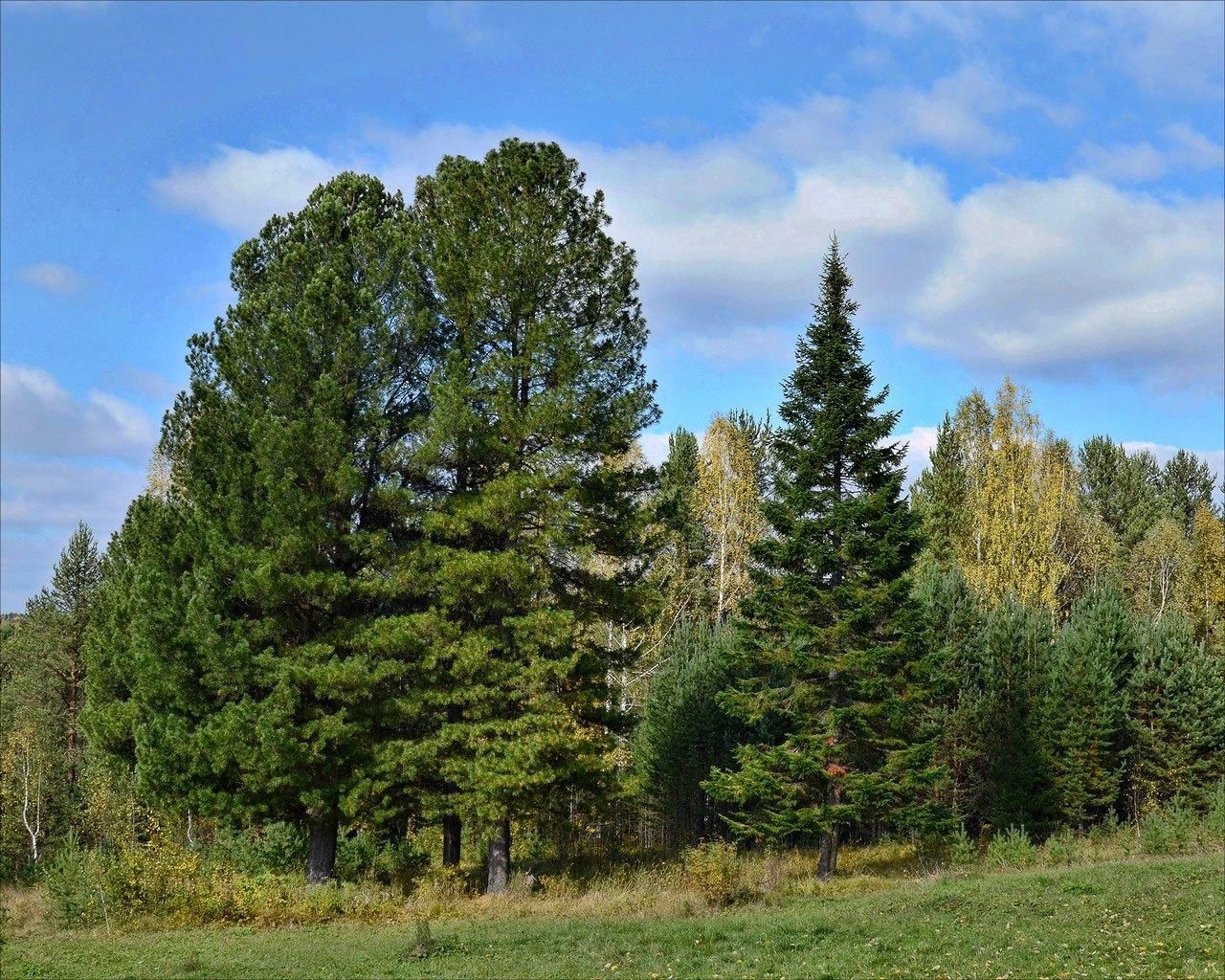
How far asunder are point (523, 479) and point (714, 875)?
346 inches

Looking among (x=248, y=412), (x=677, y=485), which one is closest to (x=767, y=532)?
(x=677, y=485)

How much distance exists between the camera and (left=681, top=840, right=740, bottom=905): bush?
19.9 meters

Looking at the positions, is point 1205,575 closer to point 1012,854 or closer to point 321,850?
point 1012,854

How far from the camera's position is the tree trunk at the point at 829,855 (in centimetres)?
2370

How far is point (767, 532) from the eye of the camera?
4400 cm

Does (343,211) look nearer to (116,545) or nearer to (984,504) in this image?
(116,545)

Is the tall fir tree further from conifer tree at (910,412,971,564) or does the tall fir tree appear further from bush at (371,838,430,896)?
conifer tree at (910,412,971,564)

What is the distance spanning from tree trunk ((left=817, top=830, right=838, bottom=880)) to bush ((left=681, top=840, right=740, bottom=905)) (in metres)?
3.25

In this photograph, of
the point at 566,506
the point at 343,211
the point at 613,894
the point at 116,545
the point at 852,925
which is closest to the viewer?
the point at 852,925

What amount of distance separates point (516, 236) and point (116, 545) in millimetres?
16648

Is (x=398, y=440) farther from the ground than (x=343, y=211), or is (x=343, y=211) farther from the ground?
(x=343, y=211)

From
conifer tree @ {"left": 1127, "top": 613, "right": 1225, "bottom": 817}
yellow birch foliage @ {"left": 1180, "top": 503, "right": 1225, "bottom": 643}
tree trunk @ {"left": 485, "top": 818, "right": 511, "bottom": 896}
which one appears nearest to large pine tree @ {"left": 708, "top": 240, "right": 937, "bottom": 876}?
tree trunk @ {"left": 485, "top": 818, "right": 511, "bottom": 896}

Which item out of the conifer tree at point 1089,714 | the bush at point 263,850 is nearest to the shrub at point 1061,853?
the conifer tree at point 1089,714

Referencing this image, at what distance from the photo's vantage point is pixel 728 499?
139 ft
